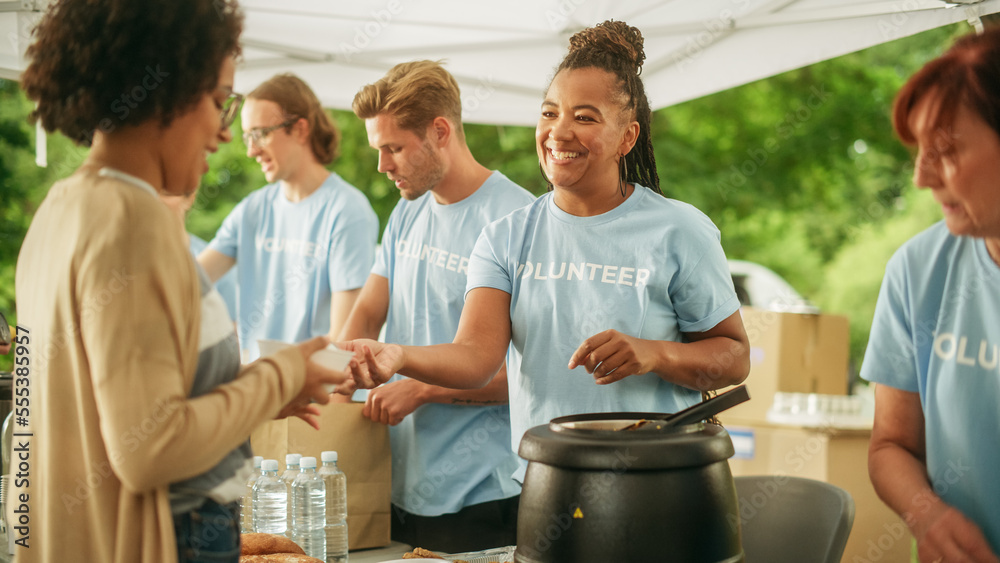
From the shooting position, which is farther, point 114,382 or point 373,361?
point 373,361

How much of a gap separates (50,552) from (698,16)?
9.89 feet

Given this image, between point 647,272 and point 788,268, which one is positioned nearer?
point 647,272

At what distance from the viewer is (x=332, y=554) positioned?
224 centimetres

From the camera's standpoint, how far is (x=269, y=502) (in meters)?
2.27

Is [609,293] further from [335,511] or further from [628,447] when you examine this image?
[335,511]

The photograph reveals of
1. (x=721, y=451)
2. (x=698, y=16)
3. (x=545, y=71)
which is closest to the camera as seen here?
(x=721, y=451)

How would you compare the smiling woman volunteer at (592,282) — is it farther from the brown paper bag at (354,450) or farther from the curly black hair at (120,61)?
the curly black hair at (120,61)

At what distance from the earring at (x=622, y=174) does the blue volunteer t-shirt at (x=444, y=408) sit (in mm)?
503

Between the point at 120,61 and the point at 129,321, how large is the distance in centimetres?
39

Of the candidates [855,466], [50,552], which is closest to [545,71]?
[855,466]

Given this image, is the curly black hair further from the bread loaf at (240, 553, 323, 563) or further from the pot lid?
the bread loaf at (240, 553, 323, 563)

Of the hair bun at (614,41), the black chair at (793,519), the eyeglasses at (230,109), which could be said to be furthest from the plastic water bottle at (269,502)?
the hair bun at (614,41)

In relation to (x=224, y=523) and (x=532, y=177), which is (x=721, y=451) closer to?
(x=224, y=523)

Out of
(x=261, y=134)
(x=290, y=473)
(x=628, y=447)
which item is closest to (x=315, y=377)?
(x=628, y=447)
